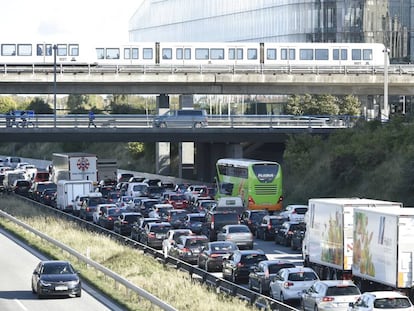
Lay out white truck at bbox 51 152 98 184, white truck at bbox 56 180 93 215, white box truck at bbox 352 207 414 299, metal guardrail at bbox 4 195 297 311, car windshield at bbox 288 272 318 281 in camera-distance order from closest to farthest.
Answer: metal guardrail at bbox 4 195 297 311
white box truck at bbox 352 207 414 299
car windshield at bbox 288 272 318 281
white truck at bbox 56 180 93 215
white truck at bbox 51 152 98 184

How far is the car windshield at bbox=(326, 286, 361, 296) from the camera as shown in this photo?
94.9 feet

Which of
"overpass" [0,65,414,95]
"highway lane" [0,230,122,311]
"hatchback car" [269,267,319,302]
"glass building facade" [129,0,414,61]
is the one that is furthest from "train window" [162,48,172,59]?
"hatchback car" [269,267,319,302]

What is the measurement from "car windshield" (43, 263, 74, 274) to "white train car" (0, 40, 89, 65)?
51067mm

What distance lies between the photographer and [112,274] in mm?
34531

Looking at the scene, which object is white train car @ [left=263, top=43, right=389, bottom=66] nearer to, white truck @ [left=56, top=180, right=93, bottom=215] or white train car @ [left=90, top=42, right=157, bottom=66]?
white train car @ [left=90, top=42, right=157, bottom=66]

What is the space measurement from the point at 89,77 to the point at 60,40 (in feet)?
14.9

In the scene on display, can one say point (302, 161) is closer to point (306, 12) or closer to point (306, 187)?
point (306, 187)

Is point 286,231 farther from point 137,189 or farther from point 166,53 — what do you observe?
point 166,53

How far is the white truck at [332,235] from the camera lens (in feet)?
112

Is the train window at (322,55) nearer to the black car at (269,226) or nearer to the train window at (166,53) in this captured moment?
the train window at (166,53)

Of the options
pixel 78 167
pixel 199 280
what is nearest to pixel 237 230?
pixel 199 280

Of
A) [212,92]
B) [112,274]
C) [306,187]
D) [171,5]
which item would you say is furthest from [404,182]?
[171,5]

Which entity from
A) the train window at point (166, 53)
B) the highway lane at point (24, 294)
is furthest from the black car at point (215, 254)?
the train window at point (166, 53)

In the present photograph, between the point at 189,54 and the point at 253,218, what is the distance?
119 feet
